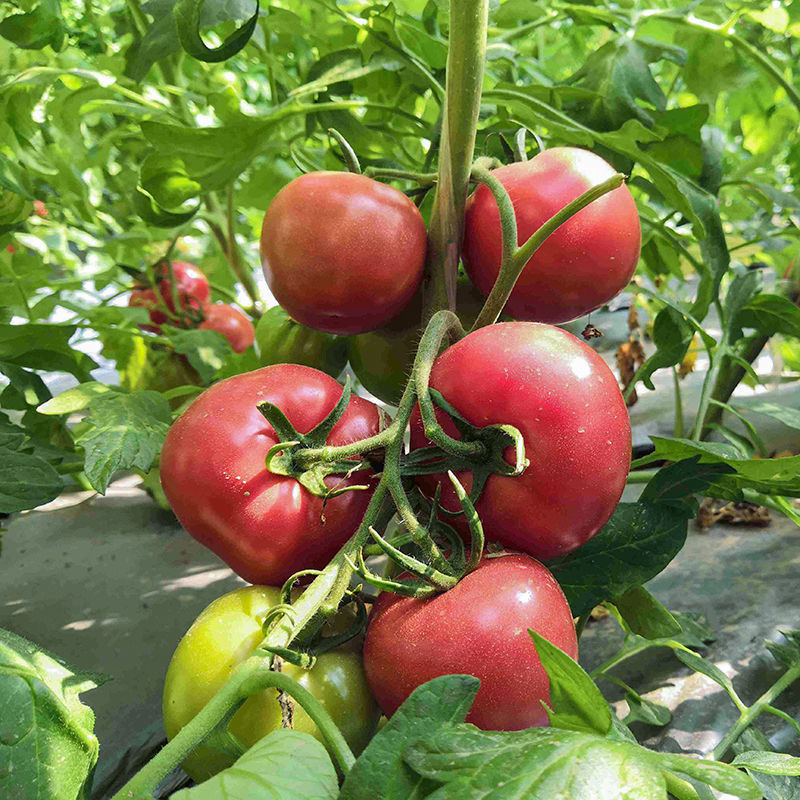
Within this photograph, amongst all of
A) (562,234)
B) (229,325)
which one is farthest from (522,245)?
(229,325)

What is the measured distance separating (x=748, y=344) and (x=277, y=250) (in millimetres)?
561

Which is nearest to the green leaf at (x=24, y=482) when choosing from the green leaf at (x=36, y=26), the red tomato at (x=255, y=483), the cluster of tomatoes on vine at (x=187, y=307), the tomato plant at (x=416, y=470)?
the tomato plant at (x=416, y=470)

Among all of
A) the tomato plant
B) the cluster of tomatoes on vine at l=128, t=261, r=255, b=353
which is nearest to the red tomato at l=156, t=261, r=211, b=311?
the cluster of tomatoes on vine at l=128, t=261, r=255, b=353

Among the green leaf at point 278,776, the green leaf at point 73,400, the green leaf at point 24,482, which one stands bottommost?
the green leaf at point 24,482

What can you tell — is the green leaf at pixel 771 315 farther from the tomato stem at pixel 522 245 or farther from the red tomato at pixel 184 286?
the red tomato at pixel 184 286

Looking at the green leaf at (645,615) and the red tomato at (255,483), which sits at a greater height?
the red tomato at (255,483)

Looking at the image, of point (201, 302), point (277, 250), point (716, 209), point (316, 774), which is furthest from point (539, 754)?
point (201, 302)

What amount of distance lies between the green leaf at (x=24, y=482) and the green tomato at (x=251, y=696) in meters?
0.16

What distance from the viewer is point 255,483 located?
339 mm

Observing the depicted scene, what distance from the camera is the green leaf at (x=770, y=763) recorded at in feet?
0.85

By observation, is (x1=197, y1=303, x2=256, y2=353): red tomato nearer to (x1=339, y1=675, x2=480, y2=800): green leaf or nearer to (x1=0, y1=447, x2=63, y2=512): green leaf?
(x1=0, y1=447, x2=63, y2=512): green leaf

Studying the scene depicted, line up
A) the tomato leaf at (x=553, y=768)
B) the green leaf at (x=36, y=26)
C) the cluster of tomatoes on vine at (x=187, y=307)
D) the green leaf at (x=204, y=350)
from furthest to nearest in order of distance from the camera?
1. the cluster of tomatoes on vine at (x=187, y=307)
2. the green leaf at (x=204, y=350)
3. the green leaf at (x=36, y=26)
4. the tomato leaf at (x=553, y=768)

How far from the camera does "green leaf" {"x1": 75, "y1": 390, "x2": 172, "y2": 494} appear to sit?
1.37 feet

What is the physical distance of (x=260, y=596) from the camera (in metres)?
0.34
